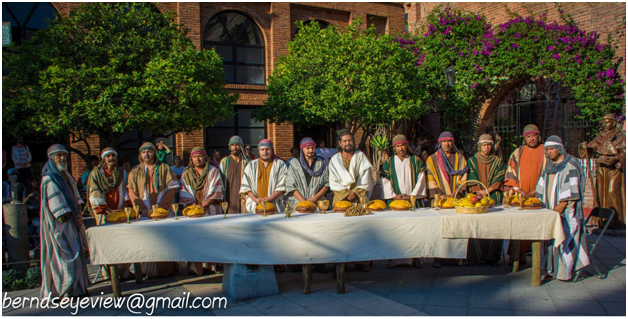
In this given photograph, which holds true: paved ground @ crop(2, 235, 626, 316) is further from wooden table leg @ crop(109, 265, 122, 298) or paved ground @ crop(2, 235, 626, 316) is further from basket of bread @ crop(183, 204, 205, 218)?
basket of bread @ crop(183, 204, 205, 218)

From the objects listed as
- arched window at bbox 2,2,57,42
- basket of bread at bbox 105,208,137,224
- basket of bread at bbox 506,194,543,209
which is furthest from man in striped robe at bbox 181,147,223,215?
arched window at bbox 2,2,57,42

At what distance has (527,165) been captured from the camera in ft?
17.7

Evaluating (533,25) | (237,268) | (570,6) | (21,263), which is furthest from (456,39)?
(21,263)

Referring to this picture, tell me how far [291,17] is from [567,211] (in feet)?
41.9

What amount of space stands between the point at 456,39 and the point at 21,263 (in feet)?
37.7

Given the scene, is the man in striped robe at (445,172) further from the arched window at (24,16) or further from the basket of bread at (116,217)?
the arched window at (24,16)

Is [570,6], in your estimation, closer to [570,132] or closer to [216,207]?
[570,132]

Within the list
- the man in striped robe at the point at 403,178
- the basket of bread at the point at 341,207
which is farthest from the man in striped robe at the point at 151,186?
the man in striped robe at the point at 403,178

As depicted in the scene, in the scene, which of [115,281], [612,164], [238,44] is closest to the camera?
[115,281]

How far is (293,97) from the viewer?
1178 centimetres

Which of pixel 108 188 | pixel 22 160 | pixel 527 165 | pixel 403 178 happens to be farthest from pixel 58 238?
pixel 22 160

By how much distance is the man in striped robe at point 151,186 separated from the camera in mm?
5496

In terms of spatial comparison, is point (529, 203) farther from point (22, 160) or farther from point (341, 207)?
point (22, 160)

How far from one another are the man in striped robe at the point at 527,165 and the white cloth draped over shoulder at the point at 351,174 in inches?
67.2
